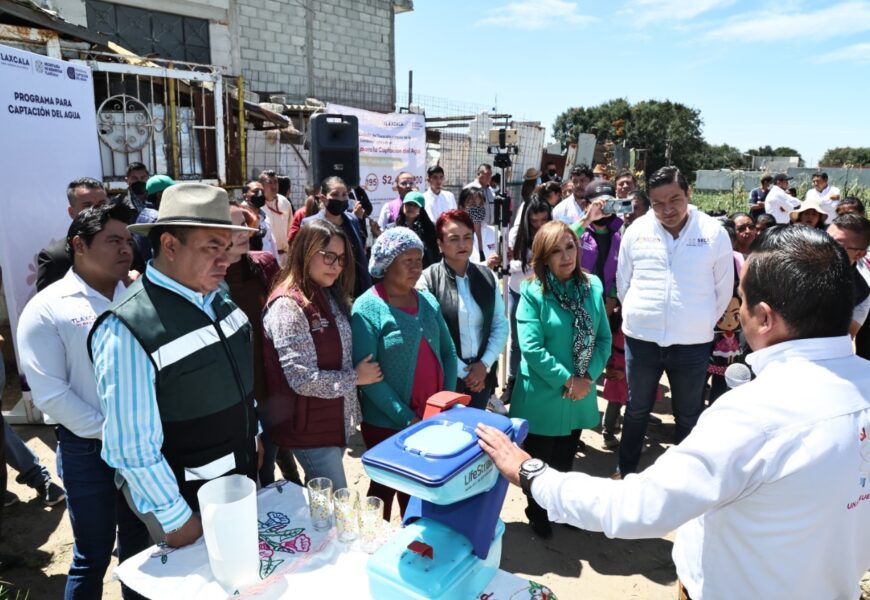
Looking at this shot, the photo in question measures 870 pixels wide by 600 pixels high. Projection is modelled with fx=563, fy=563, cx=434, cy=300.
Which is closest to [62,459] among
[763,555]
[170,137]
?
[763,555]

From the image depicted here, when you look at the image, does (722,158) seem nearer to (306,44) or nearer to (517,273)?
(306,44)

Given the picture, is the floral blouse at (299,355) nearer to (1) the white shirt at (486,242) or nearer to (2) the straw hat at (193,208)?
(2) the straw hat at (193,208)

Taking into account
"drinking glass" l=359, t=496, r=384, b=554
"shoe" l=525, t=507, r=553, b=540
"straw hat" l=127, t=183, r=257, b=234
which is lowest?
"shoe" l=525, t=507, r=553, b=540

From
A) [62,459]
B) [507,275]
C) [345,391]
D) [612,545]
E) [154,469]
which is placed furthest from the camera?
[507,275]

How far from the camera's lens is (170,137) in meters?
6.74

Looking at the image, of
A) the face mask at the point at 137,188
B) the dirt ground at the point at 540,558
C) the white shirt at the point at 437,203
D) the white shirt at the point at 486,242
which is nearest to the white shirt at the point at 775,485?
the dirt ground at the point at 540,558

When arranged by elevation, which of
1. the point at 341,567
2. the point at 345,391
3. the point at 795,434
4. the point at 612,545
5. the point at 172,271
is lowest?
the point at 612,545

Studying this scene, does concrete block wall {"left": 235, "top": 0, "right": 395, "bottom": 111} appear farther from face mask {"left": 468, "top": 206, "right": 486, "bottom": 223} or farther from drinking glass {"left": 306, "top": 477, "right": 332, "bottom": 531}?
drinking glass {"left": 306, "top": 477, "right": 332, "bottom": 531}

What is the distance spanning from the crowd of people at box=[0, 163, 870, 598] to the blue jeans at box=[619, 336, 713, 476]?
12 mm

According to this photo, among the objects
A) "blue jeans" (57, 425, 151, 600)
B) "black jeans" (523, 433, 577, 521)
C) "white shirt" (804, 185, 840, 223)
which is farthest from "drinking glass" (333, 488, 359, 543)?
"white shirt" (804, 185, 840, 223)

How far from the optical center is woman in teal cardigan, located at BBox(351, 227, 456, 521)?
2.46 m

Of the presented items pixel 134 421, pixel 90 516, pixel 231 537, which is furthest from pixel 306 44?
pixel 231 537

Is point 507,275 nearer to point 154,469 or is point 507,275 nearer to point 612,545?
point 612,545

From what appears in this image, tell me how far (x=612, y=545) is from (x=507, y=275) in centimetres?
252
